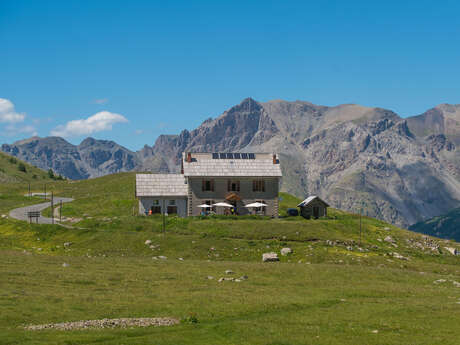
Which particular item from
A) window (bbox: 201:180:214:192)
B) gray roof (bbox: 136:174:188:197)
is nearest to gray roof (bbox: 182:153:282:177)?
window (bbox: 201:180:214:192)

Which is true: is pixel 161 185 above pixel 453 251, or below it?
above

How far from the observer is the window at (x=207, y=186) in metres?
87.1

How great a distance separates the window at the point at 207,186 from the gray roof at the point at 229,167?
53.1 inches

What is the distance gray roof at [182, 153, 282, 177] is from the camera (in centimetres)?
8706

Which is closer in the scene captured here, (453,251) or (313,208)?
(453,251)

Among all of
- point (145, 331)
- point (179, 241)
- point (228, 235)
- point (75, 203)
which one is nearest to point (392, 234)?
point (228, 235)

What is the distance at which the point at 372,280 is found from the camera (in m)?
42.4

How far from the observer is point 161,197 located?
88625mm

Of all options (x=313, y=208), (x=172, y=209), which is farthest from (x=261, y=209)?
(x=172, y=209)

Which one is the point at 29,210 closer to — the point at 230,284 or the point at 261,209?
the point at 261,209

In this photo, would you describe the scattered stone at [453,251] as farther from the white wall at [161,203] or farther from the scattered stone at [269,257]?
the white wall at [161,203]

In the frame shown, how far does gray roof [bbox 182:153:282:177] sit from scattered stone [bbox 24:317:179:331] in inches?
2384

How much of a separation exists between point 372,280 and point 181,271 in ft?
55.1

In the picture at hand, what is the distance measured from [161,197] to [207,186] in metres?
8.71
